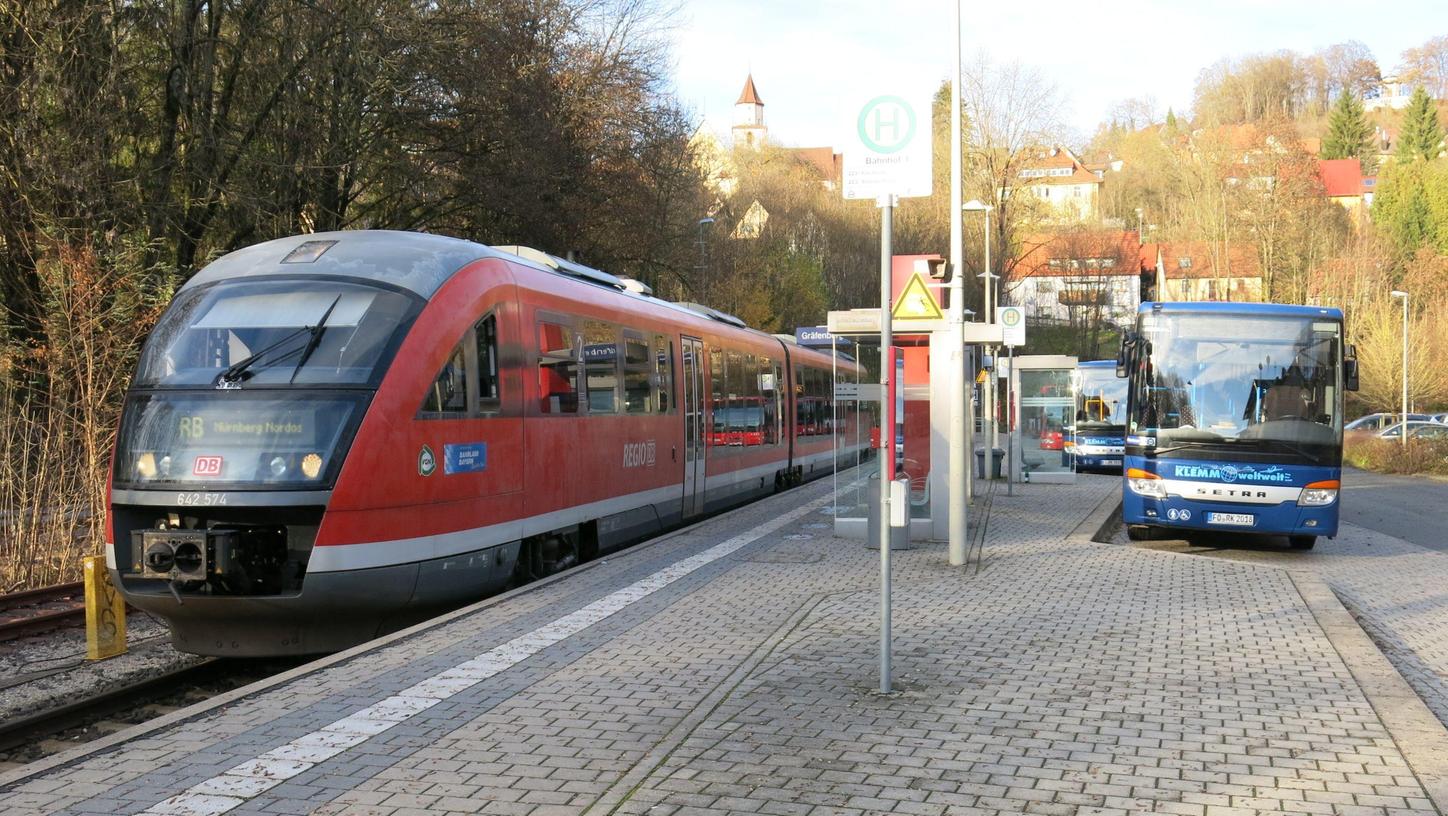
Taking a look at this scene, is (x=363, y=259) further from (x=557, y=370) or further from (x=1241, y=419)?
(x=1241, y=419)

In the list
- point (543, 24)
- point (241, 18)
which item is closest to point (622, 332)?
point (241, 18)

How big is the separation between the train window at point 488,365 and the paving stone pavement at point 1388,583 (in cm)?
690

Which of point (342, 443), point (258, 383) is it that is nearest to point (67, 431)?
point (258, 383)

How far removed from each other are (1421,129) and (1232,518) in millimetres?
94388

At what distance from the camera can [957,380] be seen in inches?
519

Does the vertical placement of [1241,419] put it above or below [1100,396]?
below

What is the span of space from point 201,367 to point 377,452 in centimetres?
149

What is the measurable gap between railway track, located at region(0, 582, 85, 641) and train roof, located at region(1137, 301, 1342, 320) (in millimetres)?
12138

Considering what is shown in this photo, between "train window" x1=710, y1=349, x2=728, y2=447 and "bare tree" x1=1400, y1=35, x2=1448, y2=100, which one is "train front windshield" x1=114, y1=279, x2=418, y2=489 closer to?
"train window" x1=710, y1=349, x2=728, y2=447

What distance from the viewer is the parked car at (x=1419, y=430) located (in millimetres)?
35188

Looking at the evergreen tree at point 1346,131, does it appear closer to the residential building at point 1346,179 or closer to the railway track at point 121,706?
the residential building at point 1346,179

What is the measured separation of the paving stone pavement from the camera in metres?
8.98

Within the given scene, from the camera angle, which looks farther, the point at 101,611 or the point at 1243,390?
the point at 1243,390

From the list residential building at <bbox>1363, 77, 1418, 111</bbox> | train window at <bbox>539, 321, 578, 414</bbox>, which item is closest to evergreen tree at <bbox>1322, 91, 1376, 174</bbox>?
residential building at <bbox>1363, 77, 1418, 111</bbox>
